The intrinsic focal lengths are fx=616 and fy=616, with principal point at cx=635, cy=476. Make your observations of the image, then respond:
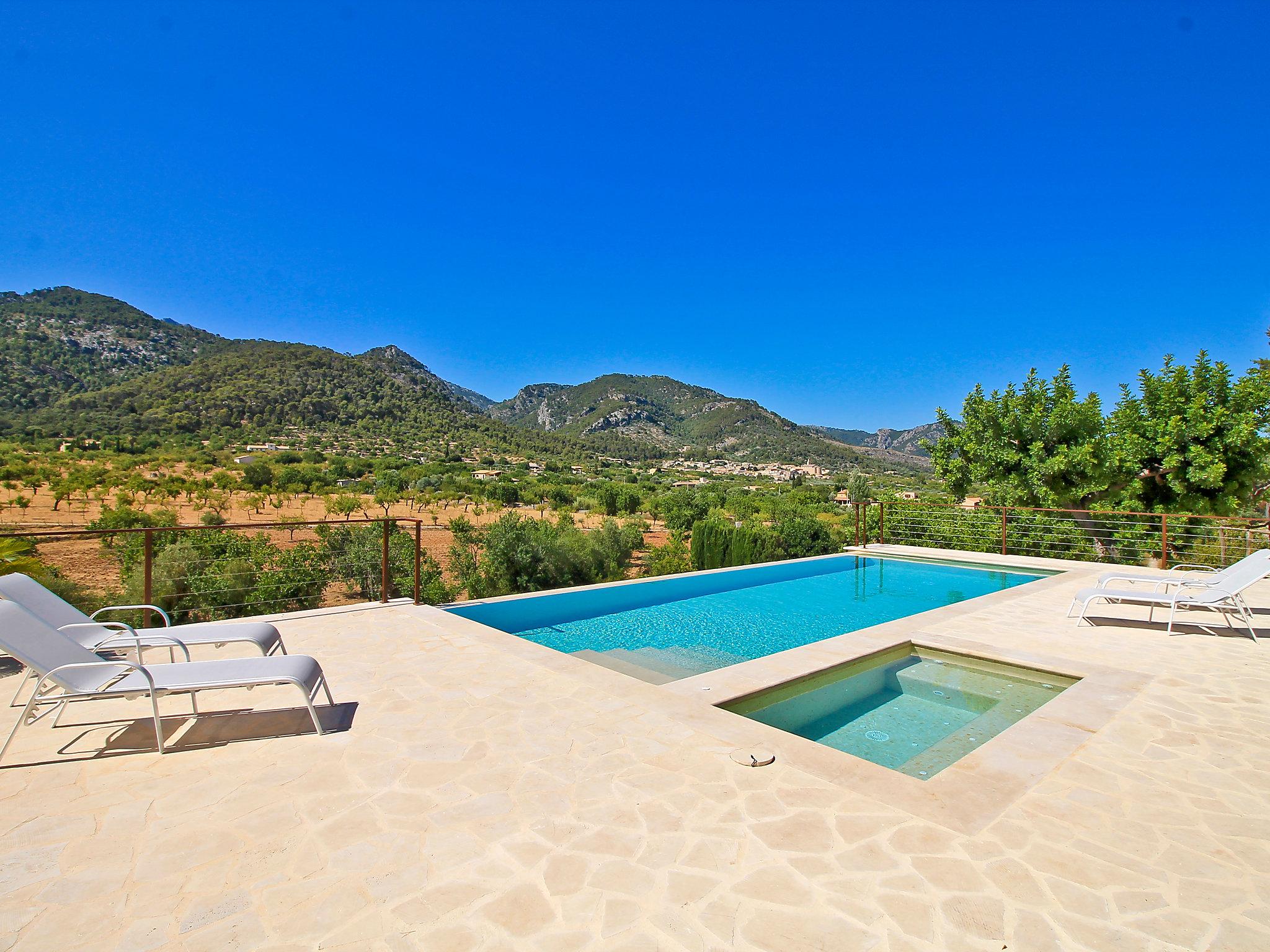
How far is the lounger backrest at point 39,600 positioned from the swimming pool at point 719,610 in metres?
3.45

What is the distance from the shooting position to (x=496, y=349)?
3912 centimetres

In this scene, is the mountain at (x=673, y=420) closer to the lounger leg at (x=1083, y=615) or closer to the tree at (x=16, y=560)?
the lounger leg at (x=1083, y=615)

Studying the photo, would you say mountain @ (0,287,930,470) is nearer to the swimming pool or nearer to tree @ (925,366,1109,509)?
tree @ (925,366,1109,509)

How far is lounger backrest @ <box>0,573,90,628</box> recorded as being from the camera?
11.6ft

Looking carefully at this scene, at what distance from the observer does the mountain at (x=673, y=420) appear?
64.1 meters

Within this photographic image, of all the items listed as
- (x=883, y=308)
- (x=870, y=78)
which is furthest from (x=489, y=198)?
(x=883, y=308)

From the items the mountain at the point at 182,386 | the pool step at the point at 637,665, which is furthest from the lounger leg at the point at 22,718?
the mountain at the point at 182,386

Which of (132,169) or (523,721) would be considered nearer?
(523,721)

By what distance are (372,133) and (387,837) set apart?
1651 cm

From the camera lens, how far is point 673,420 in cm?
7438

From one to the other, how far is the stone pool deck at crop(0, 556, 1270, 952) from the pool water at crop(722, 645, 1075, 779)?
2.48 feet

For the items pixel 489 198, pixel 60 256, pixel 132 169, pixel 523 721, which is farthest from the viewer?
pixel 60 256

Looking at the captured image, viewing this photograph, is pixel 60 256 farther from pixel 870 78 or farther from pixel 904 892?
pixel 904 892

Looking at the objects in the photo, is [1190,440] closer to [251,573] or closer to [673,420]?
[251,573]
